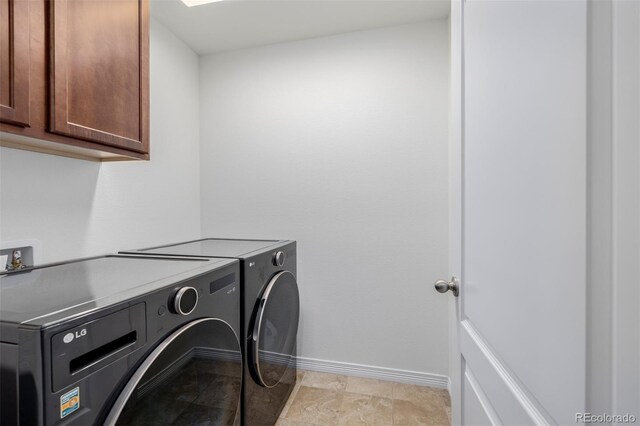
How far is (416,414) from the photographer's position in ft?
5.69

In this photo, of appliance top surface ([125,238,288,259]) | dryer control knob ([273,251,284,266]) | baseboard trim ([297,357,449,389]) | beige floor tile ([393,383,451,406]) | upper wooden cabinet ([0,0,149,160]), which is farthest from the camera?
baseboard trim ([297,357,449,389])

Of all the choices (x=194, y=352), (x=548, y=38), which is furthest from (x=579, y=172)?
(x=194, y=352)

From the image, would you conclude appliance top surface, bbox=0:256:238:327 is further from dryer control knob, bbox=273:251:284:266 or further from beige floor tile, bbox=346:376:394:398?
beige floor tile, bbox=346:376:394:398

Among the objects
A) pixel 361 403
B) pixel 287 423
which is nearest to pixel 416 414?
pixel 361 403

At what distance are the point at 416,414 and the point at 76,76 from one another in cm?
228

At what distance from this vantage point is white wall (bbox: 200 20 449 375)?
2004 mm

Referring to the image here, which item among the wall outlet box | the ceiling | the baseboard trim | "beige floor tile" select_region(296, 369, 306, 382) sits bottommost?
"beige floor tile" select_region(296, 369, 306, 382)

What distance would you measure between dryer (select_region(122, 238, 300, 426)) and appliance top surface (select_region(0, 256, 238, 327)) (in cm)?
19

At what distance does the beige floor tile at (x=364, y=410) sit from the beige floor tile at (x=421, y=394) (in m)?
0.12

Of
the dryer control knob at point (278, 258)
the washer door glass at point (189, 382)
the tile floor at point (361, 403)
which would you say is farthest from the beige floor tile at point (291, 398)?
the dryer control knob at point (278, 258)

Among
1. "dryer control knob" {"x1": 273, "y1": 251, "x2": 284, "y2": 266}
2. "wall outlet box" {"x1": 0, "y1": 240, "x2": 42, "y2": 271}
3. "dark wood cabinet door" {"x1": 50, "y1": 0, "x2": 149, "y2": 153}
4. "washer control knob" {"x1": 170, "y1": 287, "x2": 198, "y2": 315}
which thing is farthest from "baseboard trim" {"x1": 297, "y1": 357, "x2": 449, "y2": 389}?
"dark wood cabinet door" {"x1": 50, "y1": 0, "x2": 149, "y2": 153}

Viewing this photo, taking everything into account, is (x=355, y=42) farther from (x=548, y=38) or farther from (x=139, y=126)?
(x=548, y=38)

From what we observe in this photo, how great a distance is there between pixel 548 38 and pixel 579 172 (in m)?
0.25

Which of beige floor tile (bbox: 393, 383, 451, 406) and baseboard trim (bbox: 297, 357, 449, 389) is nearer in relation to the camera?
beige floor tile (bbox: 393, 383, 451, 406)
